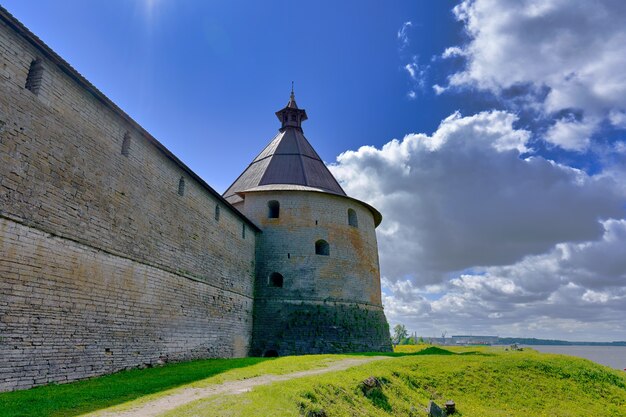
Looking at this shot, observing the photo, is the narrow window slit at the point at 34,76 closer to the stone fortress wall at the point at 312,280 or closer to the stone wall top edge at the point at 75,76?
the stone wall top edge at the point at 75,76

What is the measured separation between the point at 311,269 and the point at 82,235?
1205cm

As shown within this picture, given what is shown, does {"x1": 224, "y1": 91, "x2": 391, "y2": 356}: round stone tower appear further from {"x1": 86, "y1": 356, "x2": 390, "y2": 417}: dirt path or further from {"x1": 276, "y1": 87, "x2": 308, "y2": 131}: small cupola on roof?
{"x1": 86, "y1": 356, "x2": 390, "y2": 417}: dirt path

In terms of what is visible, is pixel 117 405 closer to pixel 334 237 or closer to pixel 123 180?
pixel 123 180

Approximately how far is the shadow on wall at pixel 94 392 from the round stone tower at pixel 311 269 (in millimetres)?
8542

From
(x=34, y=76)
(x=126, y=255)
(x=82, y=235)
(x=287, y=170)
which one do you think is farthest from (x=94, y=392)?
(x=287, y=170)

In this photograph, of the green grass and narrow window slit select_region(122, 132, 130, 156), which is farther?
narrow window slit select_region(122, 132, 130, 156)

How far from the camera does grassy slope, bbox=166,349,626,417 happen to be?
7082 mm

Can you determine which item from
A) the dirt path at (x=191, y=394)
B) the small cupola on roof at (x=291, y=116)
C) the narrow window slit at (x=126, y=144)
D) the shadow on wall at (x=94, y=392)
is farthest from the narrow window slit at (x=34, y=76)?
the small cupola on roof at (x=291, y=116)

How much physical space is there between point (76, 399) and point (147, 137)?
24.3 feet

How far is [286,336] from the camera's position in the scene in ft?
61.2

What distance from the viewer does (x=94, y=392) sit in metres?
7.36

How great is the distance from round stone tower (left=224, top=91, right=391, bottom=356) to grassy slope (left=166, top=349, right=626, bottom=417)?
19.3 ft

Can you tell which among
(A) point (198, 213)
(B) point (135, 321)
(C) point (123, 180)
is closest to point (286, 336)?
(A) point (198, 213)

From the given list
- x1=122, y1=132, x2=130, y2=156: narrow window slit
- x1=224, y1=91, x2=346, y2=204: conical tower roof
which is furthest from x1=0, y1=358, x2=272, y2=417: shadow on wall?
x1=224, y1=91, x2=346, y2=204: conical tower roof
